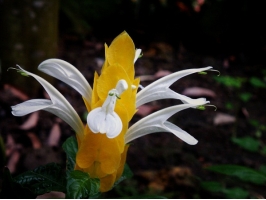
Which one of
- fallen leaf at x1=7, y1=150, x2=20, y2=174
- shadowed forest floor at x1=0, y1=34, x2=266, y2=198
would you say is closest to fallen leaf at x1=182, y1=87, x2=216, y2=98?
shadowed forest floor at x1=0, y1=34, x2=266, y2=198

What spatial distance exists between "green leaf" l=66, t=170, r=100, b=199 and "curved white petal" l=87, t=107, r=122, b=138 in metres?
0.09

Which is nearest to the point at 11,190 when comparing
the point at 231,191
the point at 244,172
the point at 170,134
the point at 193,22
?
the point at 244,172

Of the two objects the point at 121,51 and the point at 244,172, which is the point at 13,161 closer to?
the point at 244,172

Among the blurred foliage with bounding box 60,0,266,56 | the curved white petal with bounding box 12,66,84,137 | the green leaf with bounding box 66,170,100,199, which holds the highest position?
the blurred foliage with bounding box 60,0,266,56

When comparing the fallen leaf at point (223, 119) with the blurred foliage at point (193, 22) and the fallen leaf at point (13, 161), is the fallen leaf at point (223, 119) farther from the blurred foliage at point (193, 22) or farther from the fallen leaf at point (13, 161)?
the fallen leaf at point (13, 161)

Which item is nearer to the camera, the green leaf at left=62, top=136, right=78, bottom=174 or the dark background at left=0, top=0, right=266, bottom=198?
the green leaf at left=62, top=136, right=78, bottom=174

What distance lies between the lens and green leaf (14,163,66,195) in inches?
30.3

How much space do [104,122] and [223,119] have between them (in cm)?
205

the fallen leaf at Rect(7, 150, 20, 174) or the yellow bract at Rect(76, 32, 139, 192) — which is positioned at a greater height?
the fallen leaf at Rect(7, 150, 20, 174)

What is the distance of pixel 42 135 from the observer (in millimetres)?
2146

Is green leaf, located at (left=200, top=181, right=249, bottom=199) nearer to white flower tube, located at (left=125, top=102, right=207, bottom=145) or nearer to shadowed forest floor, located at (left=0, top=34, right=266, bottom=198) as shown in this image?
shadowed forest floor, located at (left=0, top=34, right=266, bottom=198)

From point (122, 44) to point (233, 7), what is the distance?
3.07 metres

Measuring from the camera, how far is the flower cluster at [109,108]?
0.69 meters

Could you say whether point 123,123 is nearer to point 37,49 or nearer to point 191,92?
point 37,49
